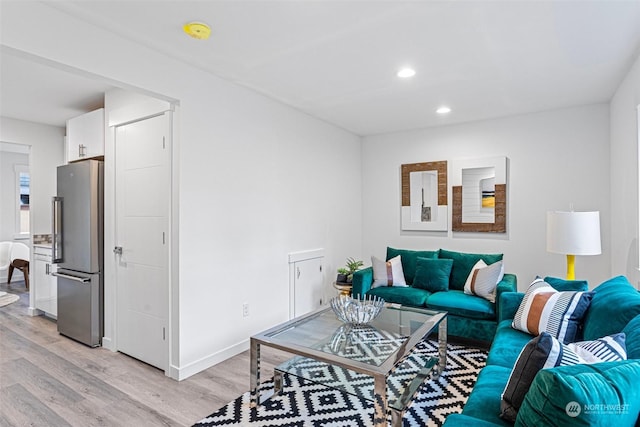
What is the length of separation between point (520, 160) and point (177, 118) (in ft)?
12.1

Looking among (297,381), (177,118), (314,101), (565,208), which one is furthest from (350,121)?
(297,381)

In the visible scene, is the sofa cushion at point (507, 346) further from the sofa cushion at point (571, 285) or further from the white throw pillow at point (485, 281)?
the white throw pillow at point (485, 281)

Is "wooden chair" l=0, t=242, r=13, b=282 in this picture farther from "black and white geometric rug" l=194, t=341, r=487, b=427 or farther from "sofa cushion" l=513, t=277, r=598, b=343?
"sofa cushion" l=513, t=277, r=598, b=343

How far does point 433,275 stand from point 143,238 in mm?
2860

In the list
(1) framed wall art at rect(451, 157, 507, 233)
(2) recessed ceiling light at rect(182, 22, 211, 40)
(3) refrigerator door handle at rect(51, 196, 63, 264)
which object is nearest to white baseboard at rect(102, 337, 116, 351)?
(3) refrigerator door handle at rect(51, 196, 63, 264)

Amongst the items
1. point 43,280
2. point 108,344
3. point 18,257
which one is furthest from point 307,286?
point 18,257

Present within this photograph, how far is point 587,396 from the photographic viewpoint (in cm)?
92

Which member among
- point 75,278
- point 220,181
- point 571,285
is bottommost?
point 75,278

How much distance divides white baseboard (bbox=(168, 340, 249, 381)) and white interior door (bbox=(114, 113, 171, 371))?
0.53 feet

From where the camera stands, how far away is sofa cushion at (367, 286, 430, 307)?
3.58 meters

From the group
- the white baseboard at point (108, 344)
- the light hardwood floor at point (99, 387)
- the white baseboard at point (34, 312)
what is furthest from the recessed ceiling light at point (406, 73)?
the white baseboard at point (34, 312)

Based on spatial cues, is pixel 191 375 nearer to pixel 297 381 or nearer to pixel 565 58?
pixel 297 381

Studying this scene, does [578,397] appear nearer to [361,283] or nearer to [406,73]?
[406,73]

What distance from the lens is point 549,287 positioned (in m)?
2.45
